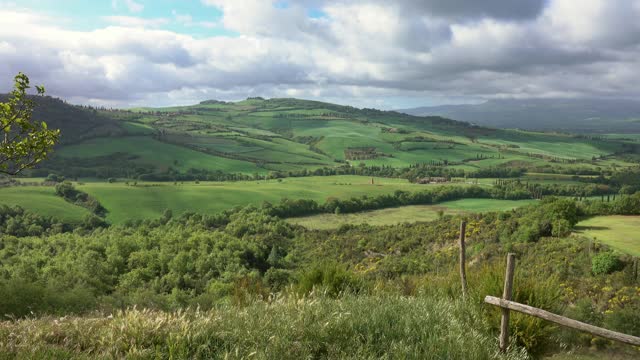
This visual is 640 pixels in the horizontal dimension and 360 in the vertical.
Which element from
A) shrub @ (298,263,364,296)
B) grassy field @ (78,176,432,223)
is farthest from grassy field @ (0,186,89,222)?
shrub @ (298,263,364,296)

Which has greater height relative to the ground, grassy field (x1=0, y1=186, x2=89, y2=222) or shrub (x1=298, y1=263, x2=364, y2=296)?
shrub (x1=298, y1=263, x2=364, y2=296)

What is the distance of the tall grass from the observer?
22.5 feet

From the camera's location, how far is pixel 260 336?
24.3 ft

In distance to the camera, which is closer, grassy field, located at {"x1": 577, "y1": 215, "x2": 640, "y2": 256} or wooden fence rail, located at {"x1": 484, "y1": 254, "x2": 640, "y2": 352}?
wooden fence rail, located at {"x1": 484, "y1": 254, "x2": 640, "y2": 352}

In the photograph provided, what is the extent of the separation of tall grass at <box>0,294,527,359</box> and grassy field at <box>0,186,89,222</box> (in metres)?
99.4

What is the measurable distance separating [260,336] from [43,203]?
11060cm

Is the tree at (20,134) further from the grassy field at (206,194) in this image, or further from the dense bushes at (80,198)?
the dense bushes at (80,198)

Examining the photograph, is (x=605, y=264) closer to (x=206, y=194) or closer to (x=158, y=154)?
(x=206, y=194)

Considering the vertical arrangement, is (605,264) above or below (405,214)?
above

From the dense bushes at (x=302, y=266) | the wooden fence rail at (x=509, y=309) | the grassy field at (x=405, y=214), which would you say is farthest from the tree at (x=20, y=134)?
the grassy field at (x=405, y=214)

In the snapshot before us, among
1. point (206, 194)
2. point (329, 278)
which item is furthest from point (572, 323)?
point (206, 194)

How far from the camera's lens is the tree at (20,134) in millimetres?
8758

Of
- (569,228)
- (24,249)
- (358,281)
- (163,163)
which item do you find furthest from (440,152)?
(358,281)

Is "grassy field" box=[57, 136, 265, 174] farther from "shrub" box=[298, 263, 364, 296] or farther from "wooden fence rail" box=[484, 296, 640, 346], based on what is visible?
"wooden fence rail" box=[484, 296, 640, 346]
